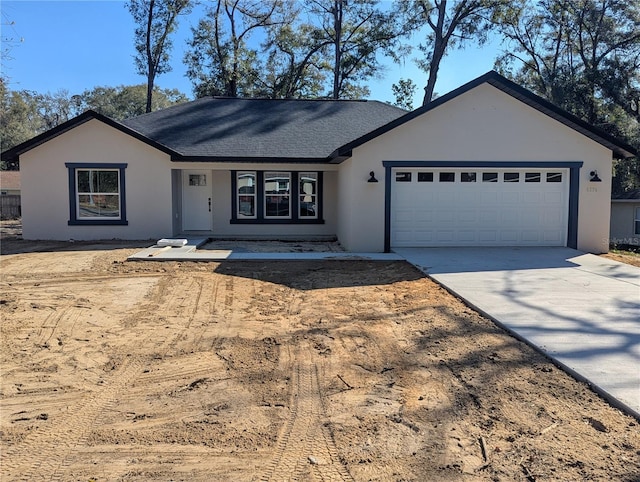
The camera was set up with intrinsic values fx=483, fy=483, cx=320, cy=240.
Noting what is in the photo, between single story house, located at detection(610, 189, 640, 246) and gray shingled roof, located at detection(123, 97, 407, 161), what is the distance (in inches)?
572

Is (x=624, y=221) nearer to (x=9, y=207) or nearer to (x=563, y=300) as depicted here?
(x=563, y=300)

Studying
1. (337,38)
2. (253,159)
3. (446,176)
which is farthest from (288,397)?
(337,38)

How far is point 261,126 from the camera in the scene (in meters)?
17.6

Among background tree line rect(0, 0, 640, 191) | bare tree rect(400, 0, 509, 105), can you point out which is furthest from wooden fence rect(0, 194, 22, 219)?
bare tree rect(400, 0, 509, 105)

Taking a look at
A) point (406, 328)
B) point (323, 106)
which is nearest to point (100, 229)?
point (323, 106)

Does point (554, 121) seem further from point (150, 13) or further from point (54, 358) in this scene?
point (150, 13)

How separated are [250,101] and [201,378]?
17362mm

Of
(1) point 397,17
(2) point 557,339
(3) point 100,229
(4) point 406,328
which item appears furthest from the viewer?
(1) point 397,17

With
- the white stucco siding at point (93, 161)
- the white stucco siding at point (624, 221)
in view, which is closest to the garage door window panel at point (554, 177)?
the white stucco siding at point (93, 161)

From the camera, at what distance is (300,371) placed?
4.78 metres

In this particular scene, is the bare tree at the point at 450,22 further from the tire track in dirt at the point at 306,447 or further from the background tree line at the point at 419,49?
the tire track in dirt at the point at 306,447

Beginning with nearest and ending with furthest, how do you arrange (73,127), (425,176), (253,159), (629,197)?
(425,176), (73,127), (253,159), (629,197)

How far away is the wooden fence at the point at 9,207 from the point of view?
30.5m

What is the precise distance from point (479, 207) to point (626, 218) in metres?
17.2
